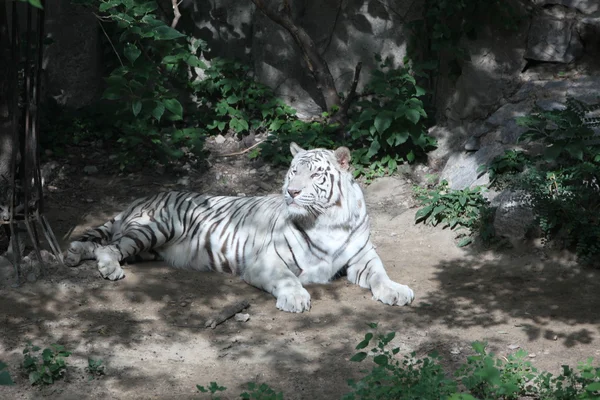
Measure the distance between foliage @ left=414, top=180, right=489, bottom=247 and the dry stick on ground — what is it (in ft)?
7.38

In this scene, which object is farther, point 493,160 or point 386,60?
point 386,60

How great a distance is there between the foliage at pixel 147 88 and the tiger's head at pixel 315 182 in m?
1.82

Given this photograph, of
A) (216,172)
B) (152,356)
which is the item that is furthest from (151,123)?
(152,356)

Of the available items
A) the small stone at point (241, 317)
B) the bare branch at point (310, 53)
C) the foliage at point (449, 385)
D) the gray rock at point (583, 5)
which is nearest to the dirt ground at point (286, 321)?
the small stone at point (241, 317)

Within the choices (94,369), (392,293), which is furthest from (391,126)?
(94,369)

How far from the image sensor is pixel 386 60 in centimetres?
843

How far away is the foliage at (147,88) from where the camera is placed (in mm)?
7617

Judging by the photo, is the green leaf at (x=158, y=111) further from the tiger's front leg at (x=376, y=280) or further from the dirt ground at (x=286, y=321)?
the tiger's front leg at (x=376, y=280)

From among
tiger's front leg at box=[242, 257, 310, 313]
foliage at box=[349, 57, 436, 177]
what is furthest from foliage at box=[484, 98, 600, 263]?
tiger's front leg at box=[242, 257, 310, 313]

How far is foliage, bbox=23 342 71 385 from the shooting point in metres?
4.28

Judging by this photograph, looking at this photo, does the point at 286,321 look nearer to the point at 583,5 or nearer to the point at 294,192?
the point at 294,192

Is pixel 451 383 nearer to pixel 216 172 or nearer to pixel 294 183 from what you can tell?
pixel 294 183

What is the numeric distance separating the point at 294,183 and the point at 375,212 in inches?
74.4

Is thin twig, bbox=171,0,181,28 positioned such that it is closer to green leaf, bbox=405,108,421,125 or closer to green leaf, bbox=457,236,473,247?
green leaf, bbox=405,108,421,125
